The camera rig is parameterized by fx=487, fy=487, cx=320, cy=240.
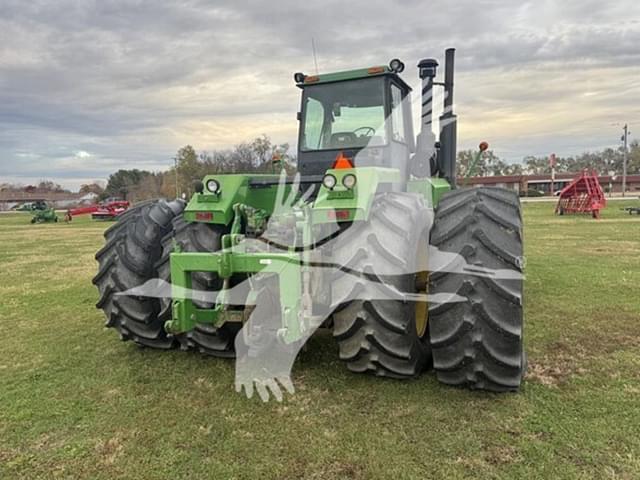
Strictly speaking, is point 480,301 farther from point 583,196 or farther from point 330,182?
point 583,196

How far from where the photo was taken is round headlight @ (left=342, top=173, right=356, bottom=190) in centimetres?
346

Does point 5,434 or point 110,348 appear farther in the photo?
point 110,348

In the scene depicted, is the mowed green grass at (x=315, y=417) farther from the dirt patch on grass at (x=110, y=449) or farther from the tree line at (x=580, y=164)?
the tree line at (x=580, y=164)

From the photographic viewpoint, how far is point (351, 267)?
332 centimetres

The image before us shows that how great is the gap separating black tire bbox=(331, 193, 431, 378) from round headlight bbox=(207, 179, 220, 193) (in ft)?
4.43

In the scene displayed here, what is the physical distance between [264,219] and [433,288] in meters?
1.80

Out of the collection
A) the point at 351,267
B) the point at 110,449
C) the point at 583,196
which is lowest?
the point at 110,449

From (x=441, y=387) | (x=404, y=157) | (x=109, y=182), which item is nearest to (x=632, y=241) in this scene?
(x=404, y=157)

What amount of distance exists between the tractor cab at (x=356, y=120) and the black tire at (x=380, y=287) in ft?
4.13

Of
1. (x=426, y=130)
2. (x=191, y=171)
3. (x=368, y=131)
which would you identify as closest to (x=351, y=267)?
(x=368, y=131)

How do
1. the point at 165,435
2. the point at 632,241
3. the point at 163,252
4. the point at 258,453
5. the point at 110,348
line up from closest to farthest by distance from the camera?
the point at 258,453 → the point at 165,435 → the point at 163,252 → the point at 110,348 → the point at 632,241

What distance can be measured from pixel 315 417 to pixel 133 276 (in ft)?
6.79

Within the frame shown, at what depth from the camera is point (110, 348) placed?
191 inches

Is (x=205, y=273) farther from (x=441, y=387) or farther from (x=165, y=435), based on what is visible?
(x=441, y=387)
